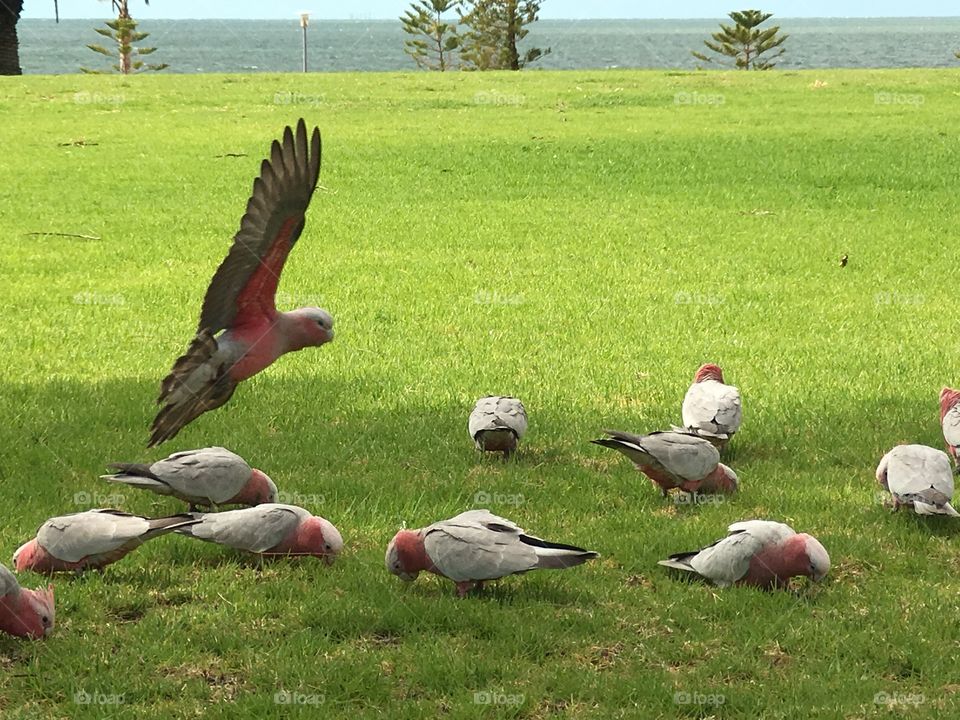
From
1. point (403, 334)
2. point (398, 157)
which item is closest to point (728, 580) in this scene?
point (403, 334)

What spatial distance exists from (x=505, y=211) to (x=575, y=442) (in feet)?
28.3

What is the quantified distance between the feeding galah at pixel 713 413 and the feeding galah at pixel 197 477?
2633mm

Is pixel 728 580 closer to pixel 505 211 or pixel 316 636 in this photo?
pixel 316 636

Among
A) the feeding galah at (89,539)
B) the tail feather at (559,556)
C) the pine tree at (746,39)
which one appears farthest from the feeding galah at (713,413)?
the pine tree at (746,39)

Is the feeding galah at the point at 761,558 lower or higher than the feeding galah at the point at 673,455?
lower

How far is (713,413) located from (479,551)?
96.3 inches

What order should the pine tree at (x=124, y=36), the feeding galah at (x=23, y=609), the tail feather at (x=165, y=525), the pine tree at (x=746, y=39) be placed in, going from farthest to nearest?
the pine tree at (x=746, y=39) → the pine tree at (x=124, y=36) → the tail feather at (x=165, y=525) → the feeding galah at (x=23, y=609)

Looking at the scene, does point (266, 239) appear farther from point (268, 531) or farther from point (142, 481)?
point (142, 481)

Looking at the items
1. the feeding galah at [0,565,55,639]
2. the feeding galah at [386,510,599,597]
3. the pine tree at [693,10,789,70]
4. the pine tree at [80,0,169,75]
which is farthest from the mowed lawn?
the pine tree at [693,10,789,70]

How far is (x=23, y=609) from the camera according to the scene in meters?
→ 5.36

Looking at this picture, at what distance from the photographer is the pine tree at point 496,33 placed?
5322 cm

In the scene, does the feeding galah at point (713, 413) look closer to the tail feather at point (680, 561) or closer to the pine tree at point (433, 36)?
the tail feather at point (680, 561)

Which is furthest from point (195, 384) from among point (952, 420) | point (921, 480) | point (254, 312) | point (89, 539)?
point (952, 420)

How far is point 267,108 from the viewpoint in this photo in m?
26.8
